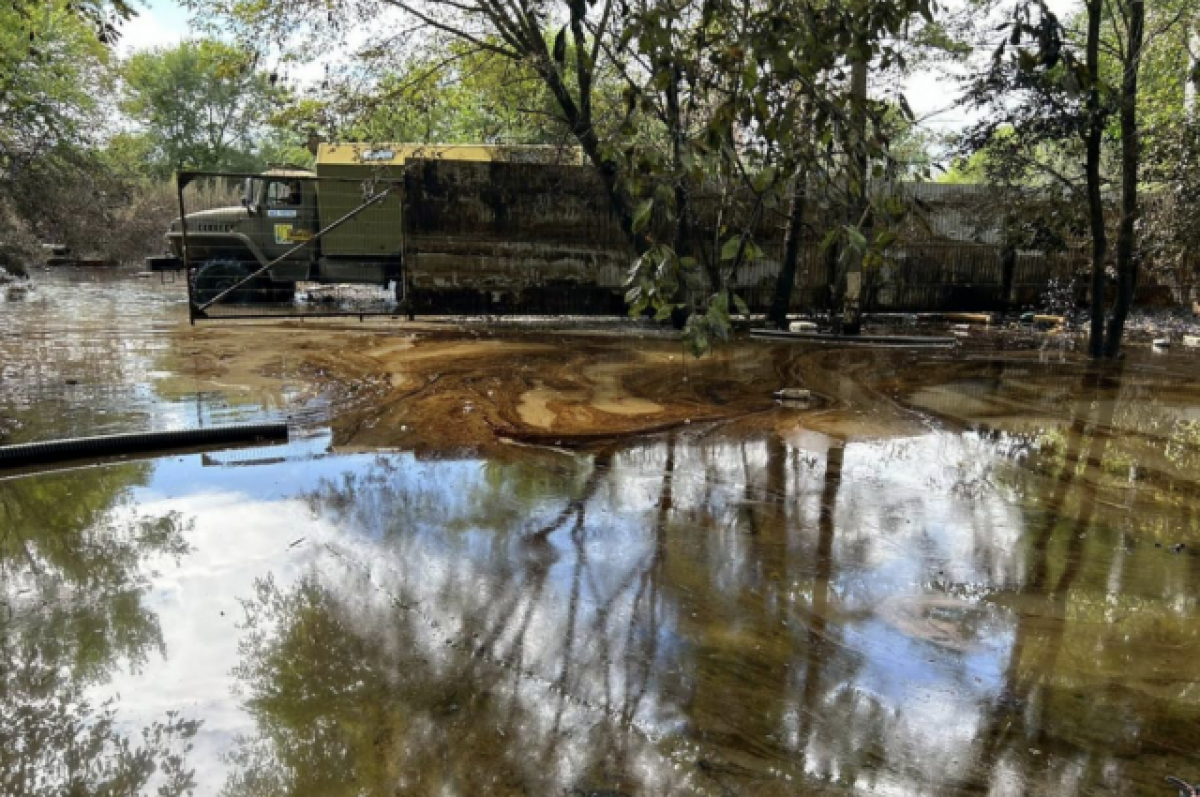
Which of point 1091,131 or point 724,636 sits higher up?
point 1091,131

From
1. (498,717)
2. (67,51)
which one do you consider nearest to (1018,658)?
(498,717)

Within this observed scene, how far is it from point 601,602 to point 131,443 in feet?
12.0

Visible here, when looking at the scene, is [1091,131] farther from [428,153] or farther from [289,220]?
[289,220]

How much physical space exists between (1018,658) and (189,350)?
877 centimetres

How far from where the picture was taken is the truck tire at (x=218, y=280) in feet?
41.6

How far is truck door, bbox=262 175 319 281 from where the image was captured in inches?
525

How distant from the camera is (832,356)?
9711 mm

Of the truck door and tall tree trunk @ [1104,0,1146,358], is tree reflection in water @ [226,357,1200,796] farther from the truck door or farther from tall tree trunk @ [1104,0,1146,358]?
the truck door

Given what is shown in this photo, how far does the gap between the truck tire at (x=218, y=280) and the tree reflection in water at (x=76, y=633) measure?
28.7 ft

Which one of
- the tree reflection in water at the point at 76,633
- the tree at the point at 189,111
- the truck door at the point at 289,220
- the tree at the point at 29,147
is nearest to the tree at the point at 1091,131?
the tree reflection in water at the point at 76,633

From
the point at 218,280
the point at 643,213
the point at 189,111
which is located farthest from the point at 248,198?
the point at 189,111

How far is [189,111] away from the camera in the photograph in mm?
40156

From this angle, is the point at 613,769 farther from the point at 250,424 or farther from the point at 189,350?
the point at 189,350

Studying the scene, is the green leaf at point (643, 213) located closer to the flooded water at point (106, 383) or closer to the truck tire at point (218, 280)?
the flooded water at point (106, 383)
